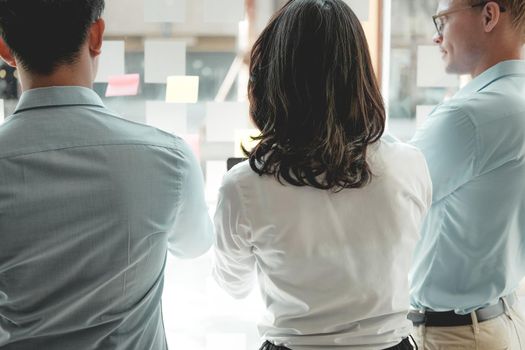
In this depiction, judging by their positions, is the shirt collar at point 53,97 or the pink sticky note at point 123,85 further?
the pink sticky note at point 123,85

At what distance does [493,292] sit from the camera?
4.67 feet

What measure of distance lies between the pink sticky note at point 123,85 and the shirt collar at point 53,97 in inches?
24.3

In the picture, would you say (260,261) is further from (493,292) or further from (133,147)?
(493,292)

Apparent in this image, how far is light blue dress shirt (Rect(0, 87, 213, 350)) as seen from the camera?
3.49 feet

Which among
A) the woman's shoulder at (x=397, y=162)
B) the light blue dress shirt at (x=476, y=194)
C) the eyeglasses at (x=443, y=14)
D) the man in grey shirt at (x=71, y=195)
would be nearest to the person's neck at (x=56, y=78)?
the man in grey shirt at (x=71, y=195)

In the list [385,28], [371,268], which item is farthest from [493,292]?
[385,28]

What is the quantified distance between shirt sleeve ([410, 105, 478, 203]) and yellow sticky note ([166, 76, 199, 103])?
0.67 metres

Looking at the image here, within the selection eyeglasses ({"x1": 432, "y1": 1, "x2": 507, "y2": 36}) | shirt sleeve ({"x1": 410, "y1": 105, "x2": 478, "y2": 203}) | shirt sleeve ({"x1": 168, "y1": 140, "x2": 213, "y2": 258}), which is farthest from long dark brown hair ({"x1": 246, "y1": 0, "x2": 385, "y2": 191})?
eyeglasses ({"x1": 432, "y1": 1, "x2": 507, "y2": 36})

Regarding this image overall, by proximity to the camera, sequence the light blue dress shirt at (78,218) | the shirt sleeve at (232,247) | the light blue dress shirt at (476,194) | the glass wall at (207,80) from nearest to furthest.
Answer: the light blue dress shirt at (78,218) → the shirt sleeve at (232,247) → the light blue dress shirt at (476,194) → the glass wall at (207,80)

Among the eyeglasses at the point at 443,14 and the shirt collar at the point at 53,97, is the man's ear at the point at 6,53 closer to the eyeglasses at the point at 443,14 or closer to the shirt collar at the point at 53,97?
the shirt collar at the point at 53,97

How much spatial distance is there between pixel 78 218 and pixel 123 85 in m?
0.75

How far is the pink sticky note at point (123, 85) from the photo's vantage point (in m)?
1.74

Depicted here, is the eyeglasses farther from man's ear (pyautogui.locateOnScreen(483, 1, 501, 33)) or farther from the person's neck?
the person's neck

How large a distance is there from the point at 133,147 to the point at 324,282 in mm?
439
